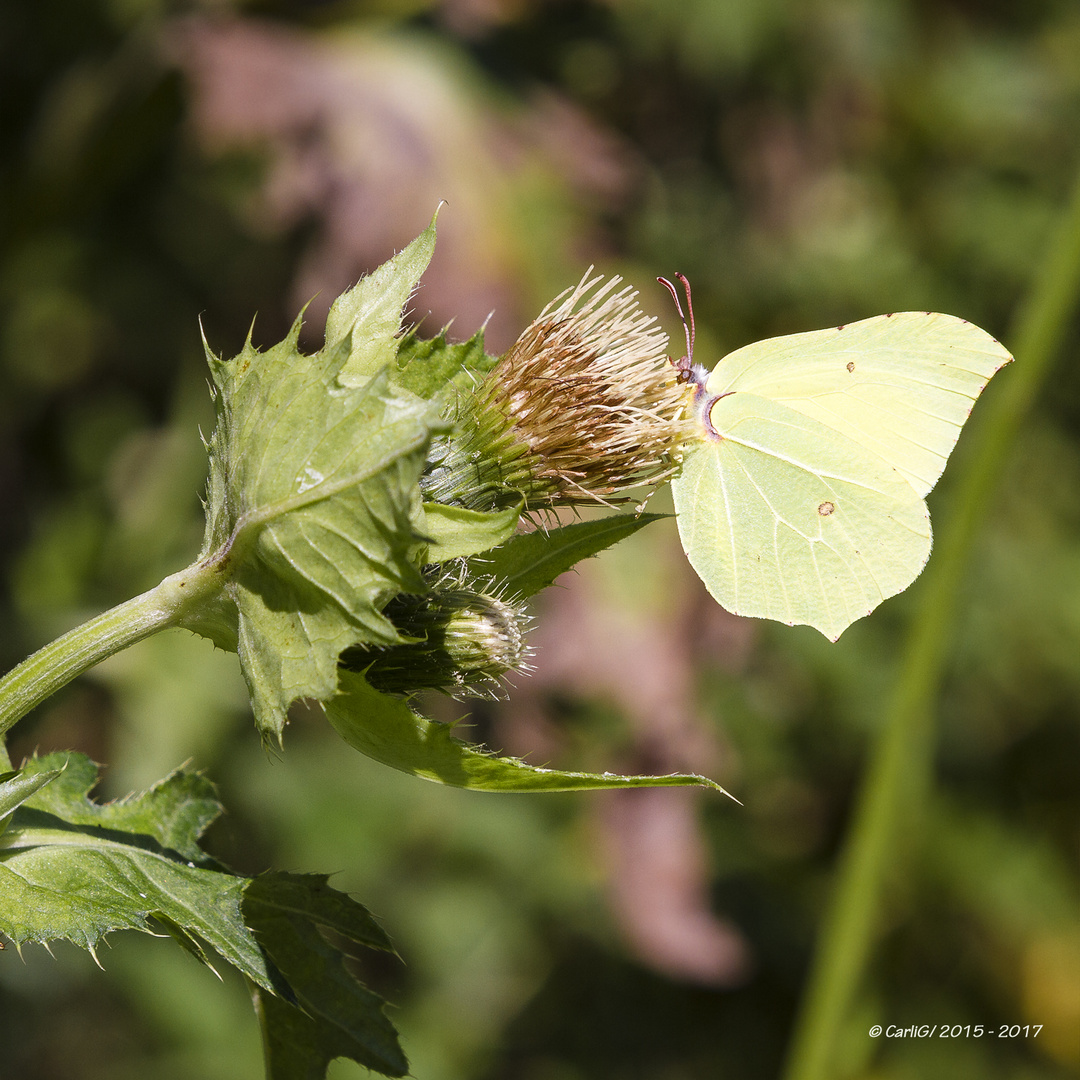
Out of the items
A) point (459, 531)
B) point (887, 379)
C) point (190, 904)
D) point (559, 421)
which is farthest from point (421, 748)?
point (887, 379)

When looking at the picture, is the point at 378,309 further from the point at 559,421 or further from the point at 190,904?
the point at 190,904

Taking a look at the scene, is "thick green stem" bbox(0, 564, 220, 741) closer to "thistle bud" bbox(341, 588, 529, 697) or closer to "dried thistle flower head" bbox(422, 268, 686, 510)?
"thistle bud" bbox(341, 588, 529, 697)

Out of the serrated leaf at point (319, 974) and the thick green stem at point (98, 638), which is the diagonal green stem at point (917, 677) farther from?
the thick green stem at point (98, 638)

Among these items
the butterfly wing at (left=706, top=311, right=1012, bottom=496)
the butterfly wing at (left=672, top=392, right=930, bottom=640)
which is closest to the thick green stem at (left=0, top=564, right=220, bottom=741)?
the butterfly wing at (left=672, top=392, right=930, bottom=640)

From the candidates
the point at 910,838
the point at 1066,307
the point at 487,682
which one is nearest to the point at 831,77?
the point at 1066,307

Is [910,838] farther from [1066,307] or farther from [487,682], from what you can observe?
[487,682]
